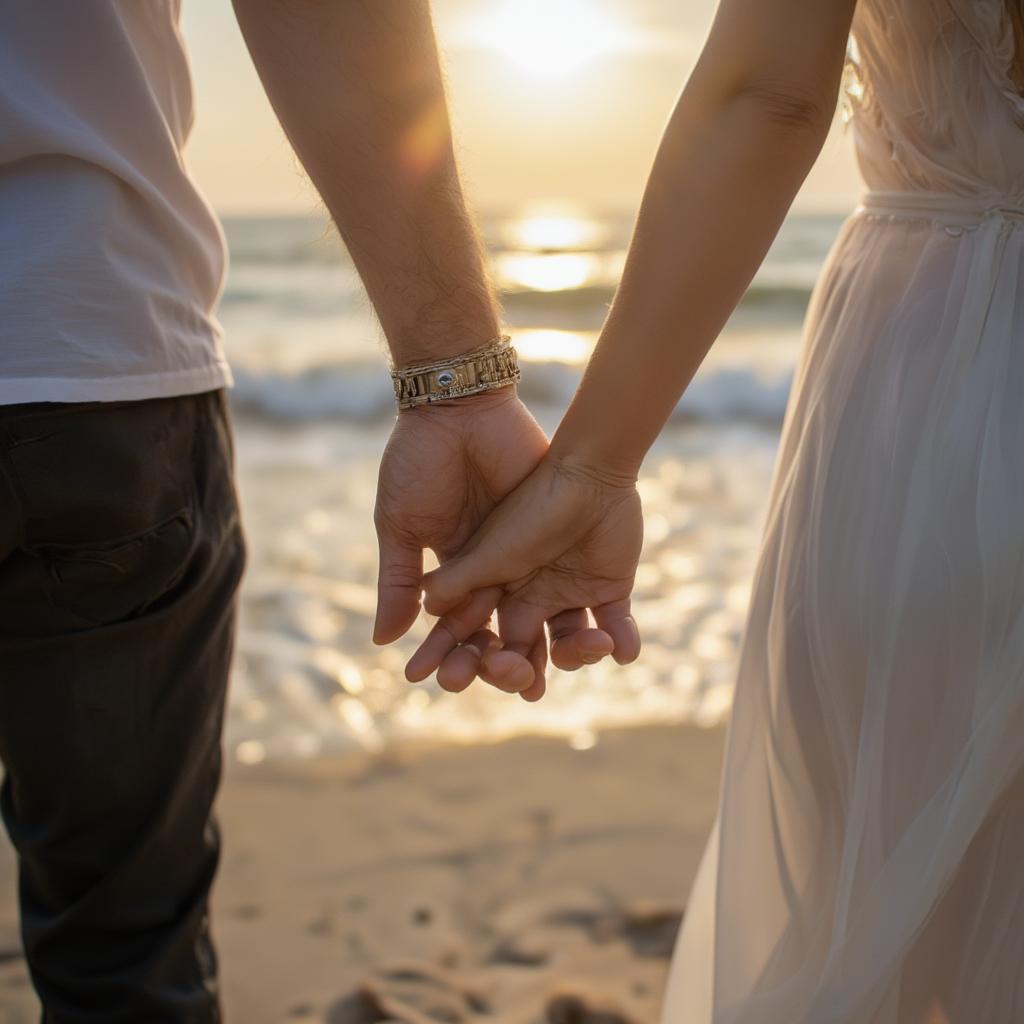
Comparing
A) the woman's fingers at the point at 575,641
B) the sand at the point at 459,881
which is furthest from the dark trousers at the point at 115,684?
the sand at the point at 459,881

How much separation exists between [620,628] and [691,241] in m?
0.50

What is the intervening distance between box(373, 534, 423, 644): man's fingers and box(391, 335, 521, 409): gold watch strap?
185mm

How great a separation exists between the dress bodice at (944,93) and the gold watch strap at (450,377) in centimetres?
52

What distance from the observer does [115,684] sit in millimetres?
1313

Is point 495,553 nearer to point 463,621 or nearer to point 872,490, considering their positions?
point 463,621

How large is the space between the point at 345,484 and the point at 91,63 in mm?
4991

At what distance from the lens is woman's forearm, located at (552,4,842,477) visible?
1137 millimetres

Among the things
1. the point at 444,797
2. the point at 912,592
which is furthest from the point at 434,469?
the point at 444,797

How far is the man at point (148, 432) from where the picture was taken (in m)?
1.17

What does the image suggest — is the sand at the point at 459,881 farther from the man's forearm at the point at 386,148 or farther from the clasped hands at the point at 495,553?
the man's forearm at the point at 386,148

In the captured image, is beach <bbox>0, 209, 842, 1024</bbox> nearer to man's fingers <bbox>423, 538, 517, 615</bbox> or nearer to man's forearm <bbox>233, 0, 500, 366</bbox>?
man's forearm <bbox>233, 0, 500, 366</bbox>

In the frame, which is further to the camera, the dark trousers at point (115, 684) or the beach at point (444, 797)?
the beach at point (444, 797)

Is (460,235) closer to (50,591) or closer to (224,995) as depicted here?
(50,591)

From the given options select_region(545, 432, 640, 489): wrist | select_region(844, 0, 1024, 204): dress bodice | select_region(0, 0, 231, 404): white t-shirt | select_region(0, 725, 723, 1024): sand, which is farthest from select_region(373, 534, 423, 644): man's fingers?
select_region(0, 725, 723, 1024): sand
